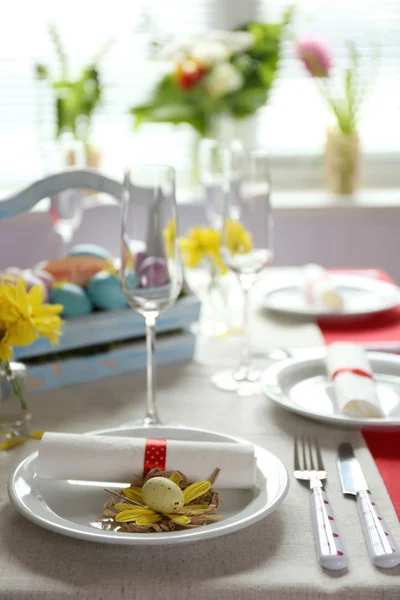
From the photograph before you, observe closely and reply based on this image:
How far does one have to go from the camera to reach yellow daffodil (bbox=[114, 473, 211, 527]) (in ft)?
2.33

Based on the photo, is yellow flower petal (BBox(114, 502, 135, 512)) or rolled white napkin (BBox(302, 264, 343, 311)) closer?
yellow flower petal (BBox(114, 502, 135, 512))

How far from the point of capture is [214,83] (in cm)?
264

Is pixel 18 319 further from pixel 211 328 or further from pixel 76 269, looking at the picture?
pixel 211 328

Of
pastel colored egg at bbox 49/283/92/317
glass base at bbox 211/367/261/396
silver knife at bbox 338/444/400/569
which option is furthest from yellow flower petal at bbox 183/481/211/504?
pastel colored egg at bbox 49/283/92/317

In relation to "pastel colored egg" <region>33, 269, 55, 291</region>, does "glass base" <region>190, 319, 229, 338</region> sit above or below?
below

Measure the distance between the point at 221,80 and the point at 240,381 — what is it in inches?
65.8

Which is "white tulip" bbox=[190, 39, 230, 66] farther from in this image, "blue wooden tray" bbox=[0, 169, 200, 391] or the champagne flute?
"blue wooden tray" bbox=[0, 169, 200, 391]

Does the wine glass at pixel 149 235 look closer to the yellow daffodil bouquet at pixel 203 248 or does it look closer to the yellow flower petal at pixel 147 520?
the yellow flower petal at pixel 147 520

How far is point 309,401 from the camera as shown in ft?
3.50

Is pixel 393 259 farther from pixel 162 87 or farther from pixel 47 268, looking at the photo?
pixel 47 268

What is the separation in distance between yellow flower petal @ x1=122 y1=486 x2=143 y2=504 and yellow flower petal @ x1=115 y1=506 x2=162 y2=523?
2 centimetres

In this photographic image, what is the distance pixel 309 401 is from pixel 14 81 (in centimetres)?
231

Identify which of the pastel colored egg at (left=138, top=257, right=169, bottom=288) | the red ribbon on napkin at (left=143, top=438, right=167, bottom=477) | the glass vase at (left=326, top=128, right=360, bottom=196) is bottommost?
the glass vase at (left=326, top=128, right=360, bottom=196)

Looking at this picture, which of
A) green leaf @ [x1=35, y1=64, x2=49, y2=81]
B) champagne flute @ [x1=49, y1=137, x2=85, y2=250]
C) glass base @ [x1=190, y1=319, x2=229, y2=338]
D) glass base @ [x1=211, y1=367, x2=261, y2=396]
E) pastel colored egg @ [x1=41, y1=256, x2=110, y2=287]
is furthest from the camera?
green leaf @ [x1=35, y1=64, x2=49, y2=81]
